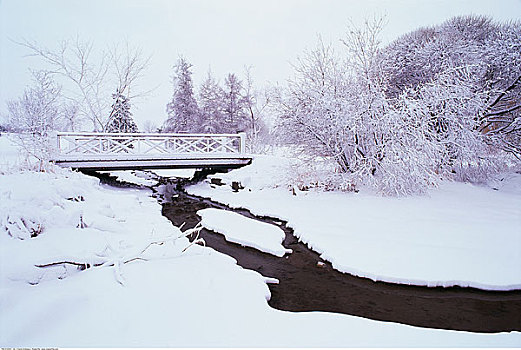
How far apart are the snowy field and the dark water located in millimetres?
456


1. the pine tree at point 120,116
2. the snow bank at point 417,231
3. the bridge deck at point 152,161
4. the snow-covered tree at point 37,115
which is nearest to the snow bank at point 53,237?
the snow bank at point 417,231

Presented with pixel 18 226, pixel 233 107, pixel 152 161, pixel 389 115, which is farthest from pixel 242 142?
pixel 18 226

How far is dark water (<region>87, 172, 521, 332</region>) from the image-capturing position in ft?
7.99

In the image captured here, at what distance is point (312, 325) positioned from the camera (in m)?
1.92

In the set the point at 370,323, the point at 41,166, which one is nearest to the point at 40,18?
the point at 41,166

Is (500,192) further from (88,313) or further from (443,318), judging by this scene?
(88,313)

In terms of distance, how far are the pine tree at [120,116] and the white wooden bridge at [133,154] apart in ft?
17.8

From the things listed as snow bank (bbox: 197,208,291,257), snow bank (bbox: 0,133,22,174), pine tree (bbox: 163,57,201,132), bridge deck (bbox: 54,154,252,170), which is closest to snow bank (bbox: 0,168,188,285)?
snow bank (bbox: 197,208,291,257)

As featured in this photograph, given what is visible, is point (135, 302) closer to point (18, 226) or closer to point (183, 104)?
point (18, 226)

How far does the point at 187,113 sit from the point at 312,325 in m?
16.9

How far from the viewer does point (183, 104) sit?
17.2 m

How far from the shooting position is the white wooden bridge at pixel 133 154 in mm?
8422

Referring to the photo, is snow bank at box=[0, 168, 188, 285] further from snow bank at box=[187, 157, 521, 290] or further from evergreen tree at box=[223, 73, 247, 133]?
evergreen tree at box=[223, 73, 247, 133]

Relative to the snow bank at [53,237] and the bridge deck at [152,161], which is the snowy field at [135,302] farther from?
the bridge deck at [152,161]
